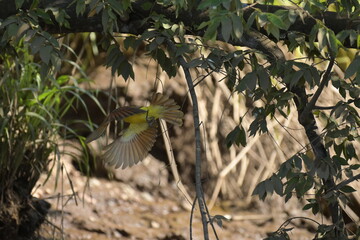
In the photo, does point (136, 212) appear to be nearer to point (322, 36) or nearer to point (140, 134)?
point (140, 134)

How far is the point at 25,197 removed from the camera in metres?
3.09

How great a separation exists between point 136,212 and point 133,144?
195 centimetres

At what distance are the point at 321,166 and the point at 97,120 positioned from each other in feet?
7.90

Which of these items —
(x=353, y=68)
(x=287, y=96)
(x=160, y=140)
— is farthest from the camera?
(x=160, y=140)

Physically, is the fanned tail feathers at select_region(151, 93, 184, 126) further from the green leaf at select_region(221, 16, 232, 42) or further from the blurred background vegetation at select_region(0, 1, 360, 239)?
the green leaf at select_region(221, 16, 232, 42)

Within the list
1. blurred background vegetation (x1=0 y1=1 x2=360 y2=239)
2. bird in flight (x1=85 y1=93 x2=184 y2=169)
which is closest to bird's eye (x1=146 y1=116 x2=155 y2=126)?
bird in flight (x1=85 y1=93 x2=184 y2=169)

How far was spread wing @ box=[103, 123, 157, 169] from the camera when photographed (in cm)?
189

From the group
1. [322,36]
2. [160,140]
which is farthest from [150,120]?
[160,140]

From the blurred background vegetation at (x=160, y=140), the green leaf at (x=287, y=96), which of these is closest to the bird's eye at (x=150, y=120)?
the blurred background vegetation at (x=160, y=140)

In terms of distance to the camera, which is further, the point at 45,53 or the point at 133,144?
the point at 133,144

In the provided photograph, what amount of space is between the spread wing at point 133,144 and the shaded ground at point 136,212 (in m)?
1.52

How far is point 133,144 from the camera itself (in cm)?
189

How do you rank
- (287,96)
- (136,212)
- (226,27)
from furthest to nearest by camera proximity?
(136,212)
(287,96)
(226,27)

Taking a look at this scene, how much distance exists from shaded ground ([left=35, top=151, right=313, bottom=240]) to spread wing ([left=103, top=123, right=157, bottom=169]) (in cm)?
152
